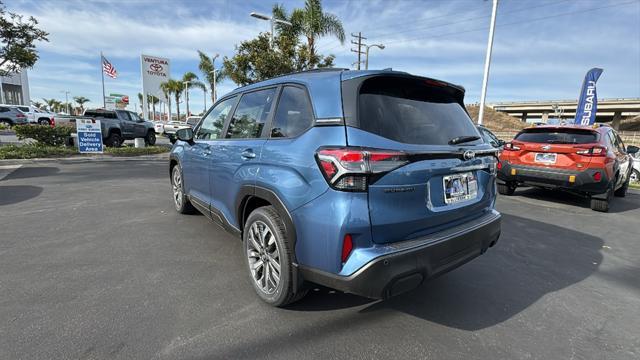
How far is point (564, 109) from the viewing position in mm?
75562

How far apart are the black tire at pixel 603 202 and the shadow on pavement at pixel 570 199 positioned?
0.41 meters

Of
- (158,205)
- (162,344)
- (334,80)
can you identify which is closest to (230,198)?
(162,344)

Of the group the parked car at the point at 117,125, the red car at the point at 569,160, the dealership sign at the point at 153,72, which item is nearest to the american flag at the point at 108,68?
the dealership sign at the point at 153,72

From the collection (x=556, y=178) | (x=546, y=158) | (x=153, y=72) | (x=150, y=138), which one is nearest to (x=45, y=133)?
(x=150, y=138)

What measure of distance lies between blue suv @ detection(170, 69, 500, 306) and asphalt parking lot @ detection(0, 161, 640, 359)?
15.8 inches

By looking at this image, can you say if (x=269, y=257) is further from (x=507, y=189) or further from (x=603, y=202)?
(x=507, y=189)

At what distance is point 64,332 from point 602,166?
754cm

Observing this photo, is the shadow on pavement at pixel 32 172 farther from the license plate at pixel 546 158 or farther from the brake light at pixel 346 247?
the license plate at pixel 546 158

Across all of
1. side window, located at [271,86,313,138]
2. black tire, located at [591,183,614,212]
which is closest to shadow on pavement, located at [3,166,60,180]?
side window, located at [271,86,313,138]

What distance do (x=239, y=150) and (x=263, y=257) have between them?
967 mm

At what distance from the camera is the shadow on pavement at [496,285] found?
107 inches

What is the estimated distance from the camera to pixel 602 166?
229 inches

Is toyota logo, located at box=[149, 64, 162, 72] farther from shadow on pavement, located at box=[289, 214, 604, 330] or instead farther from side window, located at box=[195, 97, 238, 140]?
shadow on pavement, located at box=[289, 214, 604, 330]

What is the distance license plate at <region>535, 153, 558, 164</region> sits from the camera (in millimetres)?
6192
